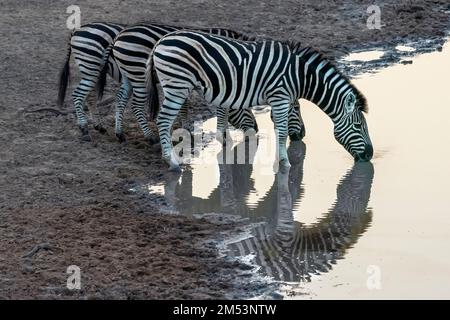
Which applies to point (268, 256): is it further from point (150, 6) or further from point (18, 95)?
point (150, 6)

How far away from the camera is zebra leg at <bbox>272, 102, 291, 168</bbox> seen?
38.7 feet

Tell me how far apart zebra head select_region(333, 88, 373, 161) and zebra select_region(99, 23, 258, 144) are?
158 centimetres

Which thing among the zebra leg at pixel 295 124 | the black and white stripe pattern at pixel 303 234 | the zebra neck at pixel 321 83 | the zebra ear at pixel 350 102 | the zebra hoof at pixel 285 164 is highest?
the zebra neck at pixel 321 83

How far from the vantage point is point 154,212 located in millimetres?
10617

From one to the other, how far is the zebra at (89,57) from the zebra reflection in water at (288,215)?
1.66 metres

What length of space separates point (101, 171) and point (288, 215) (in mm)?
2272

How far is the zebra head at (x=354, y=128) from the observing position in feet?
39.5

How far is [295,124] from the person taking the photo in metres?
12.8

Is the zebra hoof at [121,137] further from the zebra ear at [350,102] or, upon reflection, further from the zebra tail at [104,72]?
the zebra ear at [350,102]

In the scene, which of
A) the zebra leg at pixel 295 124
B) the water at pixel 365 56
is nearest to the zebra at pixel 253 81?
the zebra leg at pixel 295 124

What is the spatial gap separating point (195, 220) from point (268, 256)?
3.75 ft

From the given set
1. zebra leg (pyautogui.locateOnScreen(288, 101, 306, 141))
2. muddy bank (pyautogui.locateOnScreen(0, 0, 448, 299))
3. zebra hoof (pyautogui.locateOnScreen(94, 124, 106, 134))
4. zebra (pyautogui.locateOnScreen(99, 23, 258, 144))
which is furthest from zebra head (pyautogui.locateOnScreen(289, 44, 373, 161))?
zebra hoof (pyautogui.locateOnScreen(94, 124, 106, 134))

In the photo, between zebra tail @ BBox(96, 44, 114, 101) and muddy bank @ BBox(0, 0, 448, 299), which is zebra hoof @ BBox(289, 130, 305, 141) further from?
zebra tail @ BBox(96, 44, 114, 101)
